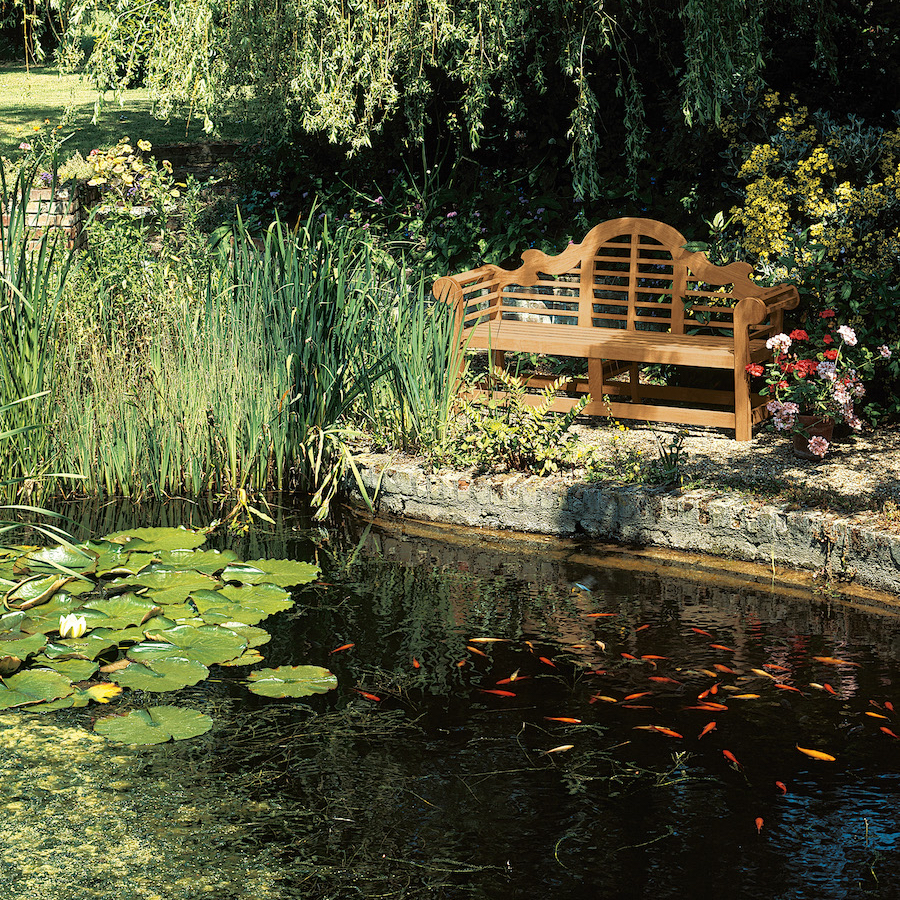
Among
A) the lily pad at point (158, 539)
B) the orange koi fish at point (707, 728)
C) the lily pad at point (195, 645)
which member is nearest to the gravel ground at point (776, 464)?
the orange koi fish at point (707, 728)

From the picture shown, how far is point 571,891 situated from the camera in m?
2.50

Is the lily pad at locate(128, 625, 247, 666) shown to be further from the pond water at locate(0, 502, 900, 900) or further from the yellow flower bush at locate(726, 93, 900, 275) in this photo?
the yellow flower bush at locate(726, 93, 900, 275)

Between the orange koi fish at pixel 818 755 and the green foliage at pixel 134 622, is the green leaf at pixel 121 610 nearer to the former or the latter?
the green foliage at pixel 134 622

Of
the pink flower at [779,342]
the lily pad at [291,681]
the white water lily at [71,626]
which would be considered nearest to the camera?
the lily pad at [291,681]

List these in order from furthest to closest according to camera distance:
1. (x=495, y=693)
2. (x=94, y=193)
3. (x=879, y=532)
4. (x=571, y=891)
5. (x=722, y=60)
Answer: (x=94, y=193)
(x=722, y=60)
(x=879, y=532)
(x=495, y=693)
(x=571, y=891)

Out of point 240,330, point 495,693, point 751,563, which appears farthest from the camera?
point 240,330

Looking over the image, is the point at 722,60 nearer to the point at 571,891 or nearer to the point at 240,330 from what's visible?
the point at 240,330

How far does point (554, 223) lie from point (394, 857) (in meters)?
6.34

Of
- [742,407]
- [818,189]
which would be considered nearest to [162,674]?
[742,407]

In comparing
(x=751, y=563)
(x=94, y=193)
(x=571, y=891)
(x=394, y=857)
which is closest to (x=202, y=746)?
(x=394, y=857)

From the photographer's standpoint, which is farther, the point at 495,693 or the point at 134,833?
the point at 495,693

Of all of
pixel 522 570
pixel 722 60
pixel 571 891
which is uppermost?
pixel 722 60

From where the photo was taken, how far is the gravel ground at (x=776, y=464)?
15.0 ft

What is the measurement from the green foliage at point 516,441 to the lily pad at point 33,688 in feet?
7.49
